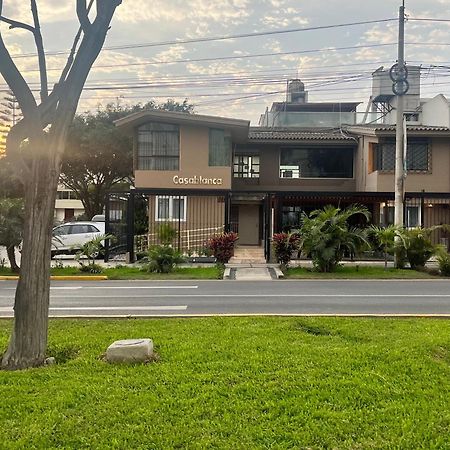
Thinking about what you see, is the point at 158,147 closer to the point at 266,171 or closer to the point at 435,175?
the point at 266,171

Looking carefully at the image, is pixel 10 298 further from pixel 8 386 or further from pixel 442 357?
pixel 442 357

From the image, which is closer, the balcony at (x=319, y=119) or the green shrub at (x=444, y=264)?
the green shrub at (x=444, y=264)

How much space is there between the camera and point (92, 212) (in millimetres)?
40438

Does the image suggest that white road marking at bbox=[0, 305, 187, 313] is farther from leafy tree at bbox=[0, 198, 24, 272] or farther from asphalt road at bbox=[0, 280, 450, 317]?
leafy tree at bbox=[0, 198, 24, 272]

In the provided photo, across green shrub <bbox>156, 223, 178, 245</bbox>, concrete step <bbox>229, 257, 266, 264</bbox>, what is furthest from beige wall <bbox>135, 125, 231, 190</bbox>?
concrete step <bbox>229, 257, 266, 264</bbox>

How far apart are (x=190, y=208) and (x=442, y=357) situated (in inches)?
705

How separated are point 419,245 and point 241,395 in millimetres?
14404

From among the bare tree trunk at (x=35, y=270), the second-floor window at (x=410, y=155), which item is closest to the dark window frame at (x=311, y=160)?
the second-floor window at (x=410, y=155)

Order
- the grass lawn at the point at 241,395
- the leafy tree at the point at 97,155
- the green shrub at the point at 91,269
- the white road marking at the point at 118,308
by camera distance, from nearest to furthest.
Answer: the grass lawn at the point at 241,395
the white road marking at the point at 118,308
the green shrub at the point at 91,269
the leafy tree at the point at 97,155

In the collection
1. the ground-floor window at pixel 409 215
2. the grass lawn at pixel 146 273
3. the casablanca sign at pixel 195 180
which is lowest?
the grass lawn at pixel 146 273

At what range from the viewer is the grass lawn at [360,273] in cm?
1549

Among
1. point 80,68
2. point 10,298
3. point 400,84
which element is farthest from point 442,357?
point 400,84

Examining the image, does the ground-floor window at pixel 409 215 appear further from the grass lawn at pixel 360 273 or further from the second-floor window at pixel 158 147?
the second-floor window at pixel 158 147

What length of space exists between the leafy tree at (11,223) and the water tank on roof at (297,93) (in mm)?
29992
